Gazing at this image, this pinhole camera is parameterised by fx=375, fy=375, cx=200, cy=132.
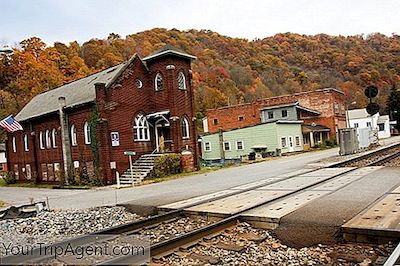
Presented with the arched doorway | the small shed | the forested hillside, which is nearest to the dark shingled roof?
the arched doorway

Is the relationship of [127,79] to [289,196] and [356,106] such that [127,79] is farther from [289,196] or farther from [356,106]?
[356,106]

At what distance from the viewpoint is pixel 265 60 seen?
3083 inches

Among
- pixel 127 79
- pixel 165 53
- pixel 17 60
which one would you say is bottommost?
pixel 127 79

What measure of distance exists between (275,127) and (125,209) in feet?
94.8

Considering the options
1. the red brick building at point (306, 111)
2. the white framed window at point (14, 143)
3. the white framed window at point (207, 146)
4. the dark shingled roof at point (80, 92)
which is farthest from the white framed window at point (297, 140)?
the white framed window at point (14, 143)

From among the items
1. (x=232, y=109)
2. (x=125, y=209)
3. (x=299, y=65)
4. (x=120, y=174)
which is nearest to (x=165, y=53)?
(x=120, y=174)

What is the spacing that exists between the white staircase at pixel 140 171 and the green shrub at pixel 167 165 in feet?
1.22

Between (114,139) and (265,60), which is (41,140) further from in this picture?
(265,60)

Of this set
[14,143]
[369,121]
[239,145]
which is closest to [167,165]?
[14,143]

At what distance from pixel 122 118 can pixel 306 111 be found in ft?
100

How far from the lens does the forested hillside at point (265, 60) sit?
59.4 m

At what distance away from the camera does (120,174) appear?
22.1m

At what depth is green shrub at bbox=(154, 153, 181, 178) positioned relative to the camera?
2187cm

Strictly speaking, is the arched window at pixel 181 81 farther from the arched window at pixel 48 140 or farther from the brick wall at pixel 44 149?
the arched window at pixel 48 140
